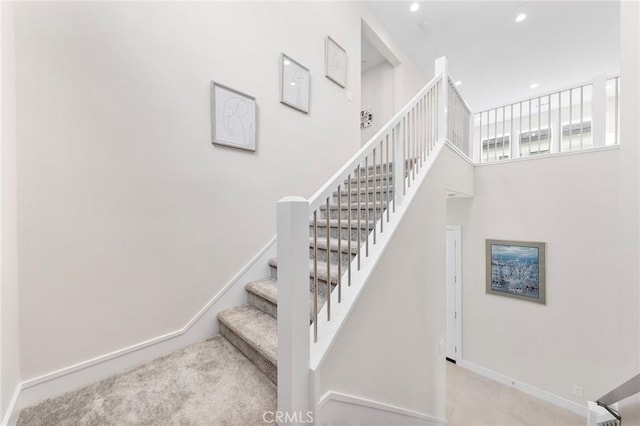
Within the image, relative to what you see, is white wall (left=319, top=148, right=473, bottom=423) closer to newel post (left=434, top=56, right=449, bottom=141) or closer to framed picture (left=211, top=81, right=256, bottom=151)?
newel post (left=434, top=56, right=449, bottom=141)

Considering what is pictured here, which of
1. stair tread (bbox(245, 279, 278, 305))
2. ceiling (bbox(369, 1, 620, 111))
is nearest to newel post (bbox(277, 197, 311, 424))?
stair tread (bbox(245, 279, 278, 305))

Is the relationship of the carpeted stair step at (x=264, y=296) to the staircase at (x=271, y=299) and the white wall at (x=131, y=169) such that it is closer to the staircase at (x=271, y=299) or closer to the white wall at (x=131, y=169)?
the staircase at (x=271, y=299)

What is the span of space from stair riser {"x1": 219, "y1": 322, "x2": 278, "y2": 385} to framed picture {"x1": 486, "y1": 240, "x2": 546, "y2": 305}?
12.0 feet

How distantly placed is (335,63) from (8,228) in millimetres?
3225

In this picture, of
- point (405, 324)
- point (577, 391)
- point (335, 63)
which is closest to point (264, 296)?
point (405, 324)

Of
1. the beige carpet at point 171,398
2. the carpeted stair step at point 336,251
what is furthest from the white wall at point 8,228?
the carpeted stair step at point 336,251

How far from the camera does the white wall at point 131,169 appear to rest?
1.31 metres

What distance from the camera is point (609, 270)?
2.91 m

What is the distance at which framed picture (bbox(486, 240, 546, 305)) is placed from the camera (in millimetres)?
3379

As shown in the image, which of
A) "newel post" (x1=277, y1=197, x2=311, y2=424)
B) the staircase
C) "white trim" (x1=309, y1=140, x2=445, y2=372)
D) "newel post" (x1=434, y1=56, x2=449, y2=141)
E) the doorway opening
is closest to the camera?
"newel post" (x1=277, y1=197, x2=311, y2=424)

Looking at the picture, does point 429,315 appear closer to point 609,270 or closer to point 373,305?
point 373,305

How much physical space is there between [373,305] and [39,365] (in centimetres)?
180

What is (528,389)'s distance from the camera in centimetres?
345

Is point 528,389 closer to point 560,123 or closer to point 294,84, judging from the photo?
point 560,123
